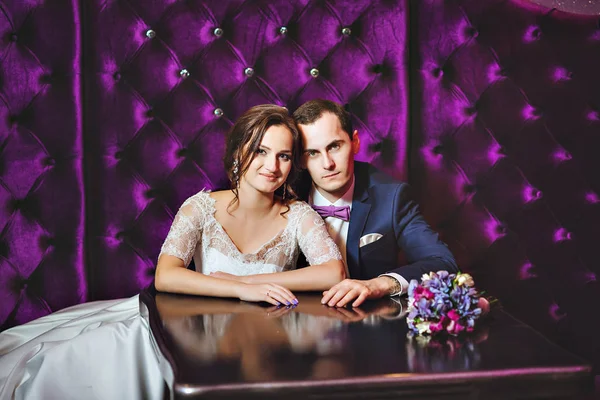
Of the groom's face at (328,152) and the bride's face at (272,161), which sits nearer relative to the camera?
the bride's face at (272,161)

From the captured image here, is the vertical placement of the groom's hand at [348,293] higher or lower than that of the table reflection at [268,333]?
higher

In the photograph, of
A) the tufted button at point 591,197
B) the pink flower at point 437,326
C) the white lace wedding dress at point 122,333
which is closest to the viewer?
the pink flower at point 437,326

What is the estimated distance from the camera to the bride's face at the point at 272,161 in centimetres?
228

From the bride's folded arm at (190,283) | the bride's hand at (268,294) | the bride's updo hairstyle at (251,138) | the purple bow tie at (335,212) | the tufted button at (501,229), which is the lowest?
the bride's hand at (268,294)

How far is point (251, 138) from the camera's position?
2.30 metres

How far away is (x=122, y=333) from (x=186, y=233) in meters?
0.48

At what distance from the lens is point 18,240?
8.23ft

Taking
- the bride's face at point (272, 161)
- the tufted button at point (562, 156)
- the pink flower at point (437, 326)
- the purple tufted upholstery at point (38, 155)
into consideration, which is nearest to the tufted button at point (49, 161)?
the purple tufted upholstery at point (38, 155)

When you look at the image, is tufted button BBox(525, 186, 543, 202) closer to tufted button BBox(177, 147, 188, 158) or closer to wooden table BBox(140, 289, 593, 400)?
wooden table BBox(140, 289, 593, 400)

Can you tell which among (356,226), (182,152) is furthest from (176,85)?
(356,226)

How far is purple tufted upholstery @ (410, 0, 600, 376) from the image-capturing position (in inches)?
111

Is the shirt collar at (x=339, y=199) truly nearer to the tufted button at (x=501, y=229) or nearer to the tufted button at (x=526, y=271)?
the tufted button at (x=501, y=229)

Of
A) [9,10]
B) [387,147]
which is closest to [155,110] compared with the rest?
[9,10]

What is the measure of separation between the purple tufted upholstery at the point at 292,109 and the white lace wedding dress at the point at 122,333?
264mm
